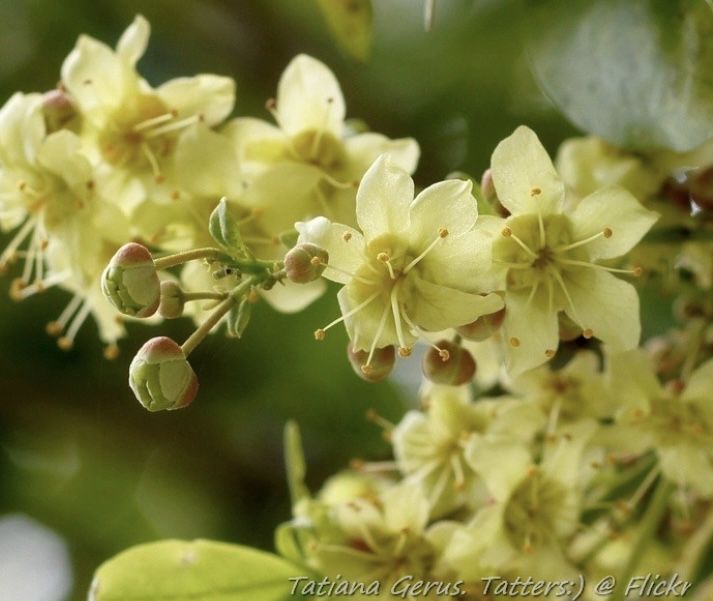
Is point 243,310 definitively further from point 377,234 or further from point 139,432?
point 139,432

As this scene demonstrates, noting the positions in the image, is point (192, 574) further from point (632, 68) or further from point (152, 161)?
point (632, 68)

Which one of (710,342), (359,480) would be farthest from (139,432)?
(710,342)

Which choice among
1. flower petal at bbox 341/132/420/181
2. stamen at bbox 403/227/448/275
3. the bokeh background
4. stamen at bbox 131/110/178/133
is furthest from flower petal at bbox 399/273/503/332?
the bokeh background

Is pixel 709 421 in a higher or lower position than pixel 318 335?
lower

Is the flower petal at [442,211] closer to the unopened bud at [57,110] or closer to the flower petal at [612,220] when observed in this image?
the flower petal at [612,220]

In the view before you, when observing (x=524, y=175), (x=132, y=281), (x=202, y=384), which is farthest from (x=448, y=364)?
(x=202, y=384)

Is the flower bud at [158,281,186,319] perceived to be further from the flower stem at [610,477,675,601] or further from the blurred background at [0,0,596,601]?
the blurred background at [0,0,596,601]
